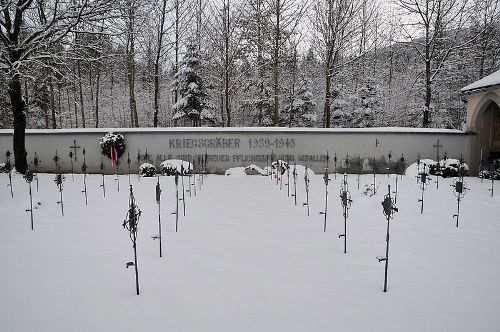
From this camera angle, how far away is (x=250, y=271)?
5.30 meters

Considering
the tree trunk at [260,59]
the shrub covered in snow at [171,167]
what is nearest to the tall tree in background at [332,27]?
the tree trunk at [260,59]

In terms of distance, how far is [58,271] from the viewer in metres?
5.27

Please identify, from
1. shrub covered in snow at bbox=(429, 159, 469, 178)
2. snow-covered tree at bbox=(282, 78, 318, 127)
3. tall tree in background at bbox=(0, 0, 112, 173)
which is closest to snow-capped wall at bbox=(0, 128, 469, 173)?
shrub covered in snow at bbox=(429, 159, 469, 178)

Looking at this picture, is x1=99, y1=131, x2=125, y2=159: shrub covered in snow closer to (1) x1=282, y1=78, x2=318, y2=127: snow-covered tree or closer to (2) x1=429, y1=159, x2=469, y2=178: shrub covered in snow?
(2) x1=429, y1=159, x2=469, y2=178: shrub covered in snow

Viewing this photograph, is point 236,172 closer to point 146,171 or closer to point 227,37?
point 146,171

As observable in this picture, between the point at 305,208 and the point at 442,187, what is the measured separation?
6.92 metres

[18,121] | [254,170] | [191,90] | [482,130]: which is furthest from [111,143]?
[482,130]

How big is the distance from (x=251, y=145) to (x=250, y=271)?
12152mm

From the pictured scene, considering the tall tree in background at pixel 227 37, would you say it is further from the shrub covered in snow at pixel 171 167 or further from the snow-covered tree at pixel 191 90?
the shrub covered in snow at pixel 171 167

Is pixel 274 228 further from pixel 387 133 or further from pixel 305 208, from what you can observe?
pixel 387 133

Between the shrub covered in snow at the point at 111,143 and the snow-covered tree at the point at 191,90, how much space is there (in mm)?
10973

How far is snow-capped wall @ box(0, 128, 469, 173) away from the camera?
17.0m

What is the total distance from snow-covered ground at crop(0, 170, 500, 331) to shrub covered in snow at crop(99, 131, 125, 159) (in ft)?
23.2

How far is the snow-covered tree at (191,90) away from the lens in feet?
89.8
